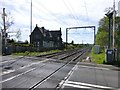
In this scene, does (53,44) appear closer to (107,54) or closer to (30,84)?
(107,54)

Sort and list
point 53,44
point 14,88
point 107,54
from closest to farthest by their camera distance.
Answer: point 14,88, point 107,54, point 53,44

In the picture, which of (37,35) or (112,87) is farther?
(37,35)

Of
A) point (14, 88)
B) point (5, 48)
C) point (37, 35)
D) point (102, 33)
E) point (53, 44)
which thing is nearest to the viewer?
point (14, 88)

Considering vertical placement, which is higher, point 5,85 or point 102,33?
point 102,33

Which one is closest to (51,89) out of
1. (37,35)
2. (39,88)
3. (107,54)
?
(39,88)

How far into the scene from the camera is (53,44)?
11731 cm

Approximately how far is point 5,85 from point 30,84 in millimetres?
1244

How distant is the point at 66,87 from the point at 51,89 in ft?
3.35

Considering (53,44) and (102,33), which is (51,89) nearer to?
(102,33)

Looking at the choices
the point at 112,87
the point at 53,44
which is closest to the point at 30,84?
the point at 112,87

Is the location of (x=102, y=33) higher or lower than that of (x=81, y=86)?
higher

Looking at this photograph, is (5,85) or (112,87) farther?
(112,87)

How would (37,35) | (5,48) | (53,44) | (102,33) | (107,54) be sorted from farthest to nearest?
(53,44) < (37,35) < (102,33) < (5,48) < (107,54)

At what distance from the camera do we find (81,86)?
1304 centimetres
